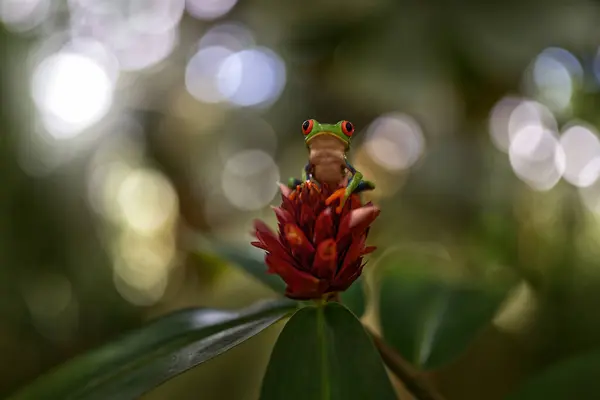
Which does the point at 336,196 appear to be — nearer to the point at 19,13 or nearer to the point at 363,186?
the point at 363,186

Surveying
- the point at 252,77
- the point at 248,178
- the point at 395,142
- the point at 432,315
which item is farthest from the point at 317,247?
the point at 248,178

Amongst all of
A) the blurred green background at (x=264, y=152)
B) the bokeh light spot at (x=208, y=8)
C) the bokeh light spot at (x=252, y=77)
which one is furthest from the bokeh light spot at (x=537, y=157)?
the bokeh light spot at (x=208, y=8)

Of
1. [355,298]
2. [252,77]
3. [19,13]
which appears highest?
[19,13]

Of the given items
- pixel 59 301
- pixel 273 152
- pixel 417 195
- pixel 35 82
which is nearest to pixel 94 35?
pixel 35 82

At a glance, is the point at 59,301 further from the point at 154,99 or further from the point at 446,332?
the point at 446,332

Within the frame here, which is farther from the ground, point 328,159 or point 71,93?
point 71,93

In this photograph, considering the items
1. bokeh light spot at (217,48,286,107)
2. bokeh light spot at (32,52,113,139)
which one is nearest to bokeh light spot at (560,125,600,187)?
bokeh light spot at (217,48,286,107)
